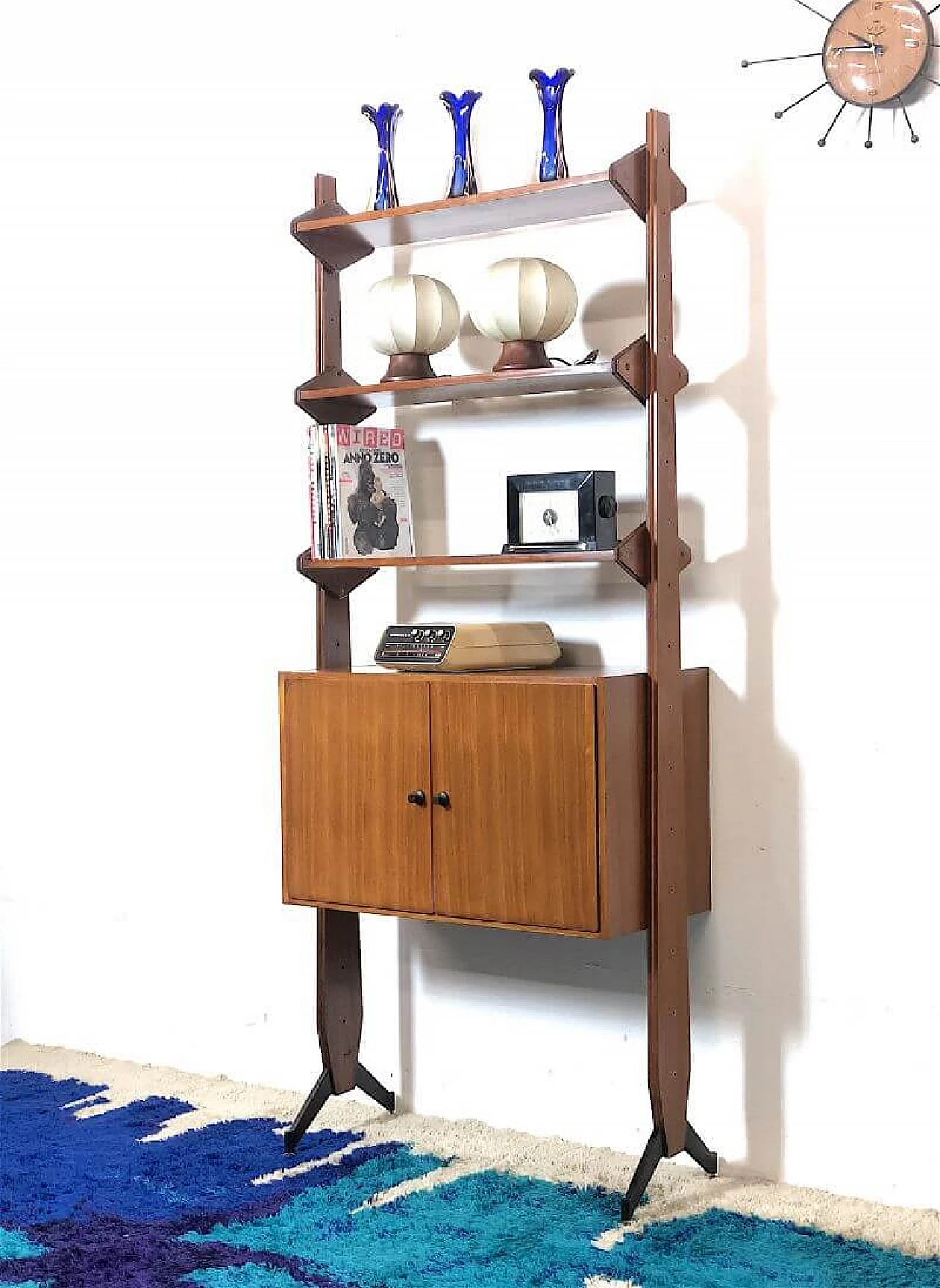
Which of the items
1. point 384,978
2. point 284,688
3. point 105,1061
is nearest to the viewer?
point 284,688

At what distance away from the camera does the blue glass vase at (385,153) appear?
3088mm

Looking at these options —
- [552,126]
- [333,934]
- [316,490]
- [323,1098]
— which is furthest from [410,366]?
[323,1098]

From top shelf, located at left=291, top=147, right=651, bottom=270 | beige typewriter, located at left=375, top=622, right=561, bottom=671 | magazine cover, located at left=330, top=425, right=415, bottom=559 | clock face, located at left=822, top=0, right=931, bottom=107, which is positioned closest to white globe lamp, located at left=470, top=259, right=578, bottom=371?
top shelf, located at left=291, top=147, right=651, bottom=270

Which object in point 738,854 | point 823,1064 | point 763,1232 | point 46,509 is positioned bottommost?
point 763,1232

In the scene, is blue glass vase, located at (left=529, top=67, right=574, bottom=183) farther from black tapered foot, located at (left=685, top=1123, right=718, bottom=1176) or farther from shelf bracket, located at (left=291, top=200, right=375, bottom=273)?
black tapered foot, located at (left=685, top=1123, right=718, bottom=1176)

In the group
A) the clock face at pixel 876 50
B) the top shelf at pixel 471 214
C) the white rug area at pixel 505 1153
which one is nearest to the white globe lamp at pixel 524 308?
the top shelf at pixel 471 214

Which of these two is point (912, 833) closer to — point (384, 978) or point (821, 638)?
point (821, 638)

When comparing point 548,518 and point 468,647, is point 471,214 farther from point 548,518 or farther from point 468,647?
point 468,647

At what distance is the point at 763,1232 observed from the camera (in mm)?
2701

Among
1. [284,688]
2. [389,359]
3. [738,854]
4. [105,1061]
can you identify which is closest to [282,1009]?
[105,1061]

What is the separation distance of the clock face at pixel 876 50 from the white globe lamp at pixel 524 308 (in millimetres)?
628

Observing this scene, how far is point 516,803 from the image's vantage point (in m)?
2.83

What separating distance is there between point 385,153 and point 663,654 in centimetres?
120

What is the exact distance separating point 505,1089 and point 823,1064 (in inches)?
28.7
